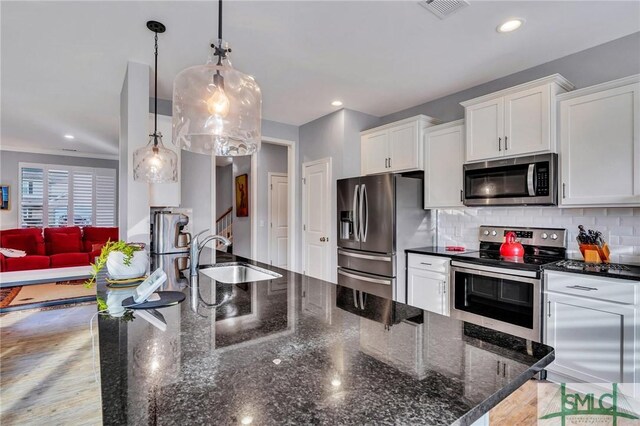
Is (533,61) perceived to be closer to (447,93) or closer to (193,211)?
(447,93)

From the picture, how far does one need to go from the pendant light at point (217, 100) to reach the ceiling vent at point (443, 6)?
1.34 metres

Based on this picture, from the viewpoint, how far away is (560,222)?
276cm

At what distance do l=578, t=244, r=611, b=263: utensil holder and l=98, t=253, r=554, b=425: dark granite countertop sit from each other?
6.66 ft

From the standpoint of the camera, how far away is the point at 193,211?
155 inches

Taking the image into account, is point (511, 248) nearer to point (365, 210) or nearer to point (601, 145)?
point (601, 145)

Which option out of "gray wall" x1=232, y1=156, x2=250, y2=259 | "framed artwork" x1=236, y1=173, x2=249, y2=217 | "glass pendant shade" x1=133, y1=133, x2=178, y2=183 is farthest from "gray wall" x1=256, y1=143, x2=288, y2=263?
"glass pendant shade" x1=133, y1=133, x2=178, y2=183

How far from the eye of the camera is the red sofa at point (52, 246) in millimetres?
5281

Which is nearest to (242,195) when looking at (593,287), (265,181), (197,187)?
(265,181)

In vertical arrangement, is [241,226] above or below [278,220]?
below

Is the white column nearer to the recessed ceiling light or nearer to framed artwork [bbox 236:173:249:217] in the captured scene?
the recessed ceiling light

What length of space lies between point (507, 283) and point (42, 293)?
18.3 feet

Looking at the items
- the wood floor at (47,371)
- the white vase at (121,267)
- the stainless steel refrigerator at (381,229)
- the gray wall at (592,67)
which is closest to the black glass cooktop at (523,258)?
the stainless steel refrigerator at (381,229)

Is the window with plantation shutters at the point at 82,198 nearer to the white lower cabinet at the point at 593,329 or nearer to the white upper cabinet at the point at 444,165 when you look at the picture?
the white upper cabinet at the point at 444,165

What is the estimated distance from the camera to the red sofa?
5281mm
